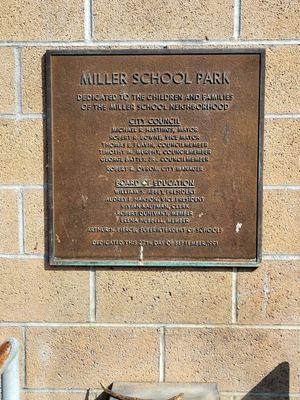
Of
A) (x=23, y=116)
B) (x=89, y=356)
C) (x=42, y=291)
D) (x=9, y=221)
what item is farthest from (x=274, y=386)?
(x=23, y=116)

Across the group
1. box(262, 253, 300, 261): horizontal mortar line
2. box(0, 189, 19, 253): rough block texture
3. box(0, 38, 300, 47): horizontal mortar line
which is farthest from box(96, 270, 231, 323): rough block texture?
box(0, 38, 300, 47): horizontal mortar line

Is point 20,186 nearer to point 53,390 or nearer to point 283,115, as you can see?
point 53,390

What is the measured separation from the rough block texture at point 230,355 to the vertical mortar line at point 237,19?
1468mm

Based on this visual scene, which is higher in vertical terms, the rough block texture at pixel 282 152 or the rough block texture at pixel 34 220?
the rough block texture at pixel 282 152

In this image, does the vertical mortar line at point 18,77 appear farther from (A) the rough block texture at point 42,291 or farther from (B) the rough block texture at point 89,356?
(B) the rough block texture at point 89,356

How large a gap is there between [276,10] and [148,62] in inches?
26.1

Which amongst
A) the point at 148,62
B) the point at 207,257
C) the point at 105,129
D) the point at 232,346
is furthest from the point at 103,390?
the point at 148,62

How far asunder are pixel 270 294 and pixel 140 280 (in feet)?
2.17

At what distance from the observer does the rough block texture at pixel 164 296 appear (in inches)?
110

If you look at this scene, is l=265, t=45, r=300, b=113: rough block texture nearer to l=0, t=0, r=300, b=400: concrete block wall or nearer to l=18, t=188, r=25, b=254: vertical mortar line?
l=0, t=0, r=300, b=400: concrete block wall

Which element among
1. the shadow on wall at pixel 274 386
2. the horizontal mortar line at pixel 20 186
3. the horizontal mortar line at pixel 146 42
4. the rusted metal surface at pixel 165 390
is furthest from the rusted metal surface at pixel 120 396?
the horizontal mortar line at pixel 146 42

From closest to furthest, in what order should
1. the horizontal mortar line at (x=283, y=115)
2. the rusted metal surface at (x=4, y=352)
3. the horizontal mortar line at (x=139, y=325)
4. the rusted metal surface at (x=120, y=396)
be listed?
the rusted metal surface at (x=4, y=352)
the rusted metal surface at (x=120, y=396)
the horizontal mortar line at (x=283, y=115)
the horizontal mortar line at (x=139, y=325)

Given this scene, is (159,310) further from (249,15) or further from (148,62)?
(249,15)

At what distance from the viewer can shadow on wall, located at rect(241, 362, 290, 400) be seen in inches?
112
